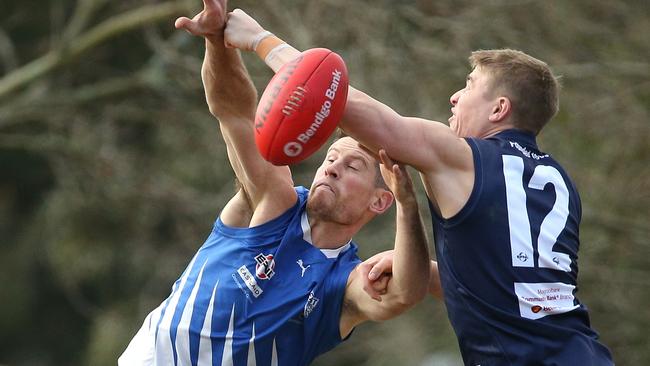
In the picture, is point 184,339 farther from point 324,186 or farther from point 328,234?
point 324,186

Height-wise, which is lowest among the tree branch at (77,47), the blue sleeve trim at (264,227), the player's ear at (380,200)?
the player's ear at (380,200)

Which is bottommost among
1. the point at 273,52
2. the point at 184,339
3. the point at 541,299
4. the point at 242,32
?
the point at 541,299

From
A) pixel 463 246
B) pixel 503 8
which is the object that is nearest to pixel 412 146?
pixel 463 246

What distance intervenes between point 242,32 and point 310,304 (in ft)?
4.72

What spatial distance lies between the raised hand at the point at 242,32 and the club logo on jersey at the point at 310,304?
133cm

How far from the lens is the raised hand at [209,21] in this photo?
5.72m

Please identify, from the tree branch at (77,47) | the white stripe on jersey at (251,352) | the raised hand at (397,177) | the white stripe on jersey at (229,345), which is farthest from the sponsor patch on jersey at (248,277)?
the tree branch at (77,47)

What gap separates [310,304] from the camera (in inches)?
247

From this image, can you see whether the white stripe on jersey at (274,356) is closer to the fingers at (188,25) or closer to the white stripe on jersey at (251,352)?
the white stripe on jersey at (251,352)

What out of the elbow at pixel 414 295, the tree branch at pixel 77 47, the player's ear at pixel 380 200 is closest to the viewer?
the elbow at pixel 414 295

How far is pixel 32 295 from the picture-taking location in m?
21.3

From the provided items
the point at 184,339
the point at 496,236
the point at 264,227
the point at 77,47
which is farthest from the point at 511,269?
the point at 77,47

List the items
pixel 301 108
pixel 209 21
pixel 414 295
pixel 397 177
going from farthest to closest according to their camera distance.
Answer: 1. pixel 414 295
2. pixel 209 21
3. pixel 397 177
4. pixel 301 108

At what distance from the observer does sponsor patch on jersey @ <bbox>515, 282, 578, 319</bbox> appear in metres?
5.28
